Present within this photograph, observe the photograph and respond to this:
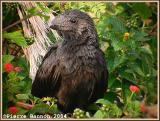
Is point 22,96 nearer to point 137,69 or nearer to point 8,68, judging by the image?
point 8,68

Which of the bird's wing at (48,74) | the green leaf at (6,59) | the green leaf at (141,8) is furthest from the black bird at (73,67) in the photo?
the green leaf at (141,8)

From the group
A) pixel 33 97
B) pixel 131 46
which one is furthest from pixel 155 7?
pixel 33 97

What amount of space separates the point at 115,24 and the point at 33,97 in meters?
0.90

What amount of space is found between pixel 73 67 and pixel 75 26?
342 millimetres

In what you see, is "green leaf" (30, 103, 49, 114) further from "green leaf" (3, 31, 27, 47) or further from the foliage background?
"green leaf" (3, 31, 27, 47)

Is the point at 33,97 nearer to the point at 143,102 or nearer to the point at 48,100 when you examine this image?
the point at 48,100

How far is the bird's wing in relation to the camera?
4601mm

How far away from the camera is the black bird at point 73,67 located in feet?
14.7

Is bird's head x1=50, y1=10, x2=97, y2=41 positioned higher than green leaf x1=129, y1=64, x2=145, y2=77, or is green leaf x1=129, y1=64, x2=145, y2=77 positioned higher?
bird's head x1=50, y1=10, x2=97, y2=41

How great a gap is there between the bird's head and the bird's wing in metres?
0.23

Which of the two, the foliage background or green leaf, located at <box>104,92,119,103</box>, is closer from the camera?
the foliage background

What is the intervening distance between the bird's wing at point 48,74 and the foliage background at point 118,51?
158 mm

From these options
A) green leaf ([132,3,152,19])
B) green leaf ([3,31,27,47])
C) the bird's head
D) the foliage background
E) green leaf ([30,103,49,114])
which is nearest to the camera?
green leaf ([132,3,152,19])

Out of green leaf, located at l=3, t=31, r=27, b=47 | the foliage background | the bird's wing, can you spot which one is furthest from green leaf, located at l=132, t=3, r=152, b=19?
the bird's wing
